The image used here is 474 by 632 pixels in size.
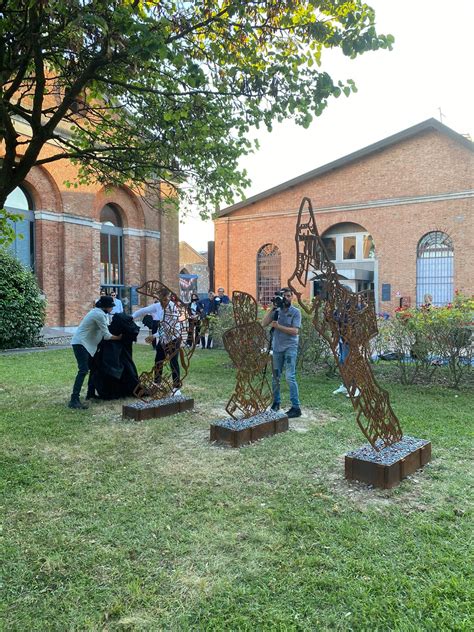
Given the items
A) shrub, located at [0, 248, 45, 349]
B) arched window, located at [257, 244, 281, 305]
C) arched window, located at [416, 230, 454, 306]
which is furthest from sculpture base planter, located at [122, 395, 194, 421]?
arched window, located at [257, 244, 281, 305]

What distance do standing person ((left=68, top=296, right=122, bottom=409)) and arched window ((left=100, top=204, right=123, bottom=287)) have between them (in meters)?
14.7

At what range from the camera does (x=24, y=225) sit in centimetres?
1848

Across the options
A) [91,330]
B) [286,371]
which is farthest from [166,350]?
[286,371]

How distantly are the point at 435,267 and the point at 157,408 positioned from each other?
20.9 m

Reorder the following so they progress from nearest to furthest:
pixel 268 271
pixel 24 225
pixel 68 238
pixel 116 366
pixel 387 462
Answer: pixel 387 462
pixel 116 366
pixel 24 225
pixel 68 238
pixel 268 271

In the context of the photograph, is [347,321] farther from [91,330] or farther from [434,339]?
[434,339]

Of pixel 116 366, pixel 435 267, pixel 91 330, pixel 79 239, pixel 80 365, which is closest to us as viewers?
pixel 80 365

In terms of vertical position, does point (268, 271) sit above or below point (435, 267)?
above

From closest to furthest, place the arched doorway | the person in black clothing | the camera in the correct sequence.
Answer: the camera
the person in black clothing
the arched doorway

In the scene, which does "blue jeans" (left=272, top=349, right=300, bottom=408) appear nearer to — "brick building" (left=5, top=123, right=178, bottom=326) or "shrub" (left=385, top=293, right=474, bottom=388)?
"shrub" (left=385, top=293, right=474, bottom=388)

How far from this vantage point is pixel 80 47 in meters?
6.25

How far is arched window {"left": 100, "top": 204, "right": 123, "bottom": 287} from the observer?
22.0 metres

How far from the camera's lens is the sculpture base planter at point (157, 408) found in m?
6.81

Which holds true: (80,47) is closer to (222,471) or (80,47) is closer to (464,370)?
(222,471)
